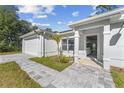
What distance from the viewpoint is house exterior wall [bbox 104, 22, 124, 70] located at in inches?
283

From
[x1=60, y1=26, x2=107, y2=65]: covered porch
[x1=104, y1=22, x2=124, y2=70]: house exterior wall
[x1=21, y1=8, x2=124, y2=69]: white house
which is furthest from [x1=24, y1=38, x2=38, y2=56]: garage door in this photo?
[x1=104, y1=22, x2=124, y2=70]: house exterior wall

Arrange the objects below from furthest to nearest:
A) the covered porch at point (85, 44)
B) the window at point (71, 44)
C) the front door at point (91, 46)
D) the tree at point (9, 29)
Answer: the tree at point (9, 29), the window at point (71, 44), the front door at point (91, 46), the covered porch at point (85, 44)

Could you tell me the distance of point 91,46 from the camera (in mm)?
12531

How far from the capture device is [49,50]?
1434 cm

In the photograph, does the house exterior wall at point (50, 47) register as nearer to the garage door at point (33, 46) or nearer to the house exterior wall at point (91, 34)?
the garage door at point (33, 46)

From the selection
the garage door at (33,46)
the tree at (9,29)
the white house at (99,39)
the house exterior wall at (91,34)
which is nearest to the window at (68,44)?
the white house at (99,39)

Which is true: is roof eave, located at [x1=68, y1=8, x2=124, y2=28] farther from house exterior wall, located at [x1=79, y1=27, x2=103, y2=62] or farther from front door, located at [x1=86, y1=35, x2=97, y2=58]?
front door, located at [x1=86, y1=35, x2=97, y2=58]

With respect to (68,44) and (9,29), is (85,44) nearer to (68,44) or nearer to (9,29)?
(68,44)

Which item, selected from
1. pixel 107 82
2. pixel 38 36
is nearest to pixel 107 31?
pixel 107 82

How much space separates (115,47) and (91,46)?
4690 millimetres

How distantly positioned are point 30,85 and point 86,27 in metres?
6.27

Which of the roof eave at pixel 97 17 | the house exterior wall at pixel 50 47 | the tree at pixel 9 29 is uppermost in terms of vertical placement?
the tree at pixel 9 29

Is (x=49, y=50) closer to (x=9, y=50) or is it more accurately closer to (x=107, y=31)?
(x=107, y=31)

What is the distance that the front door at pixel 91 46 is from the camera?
11355 mm
